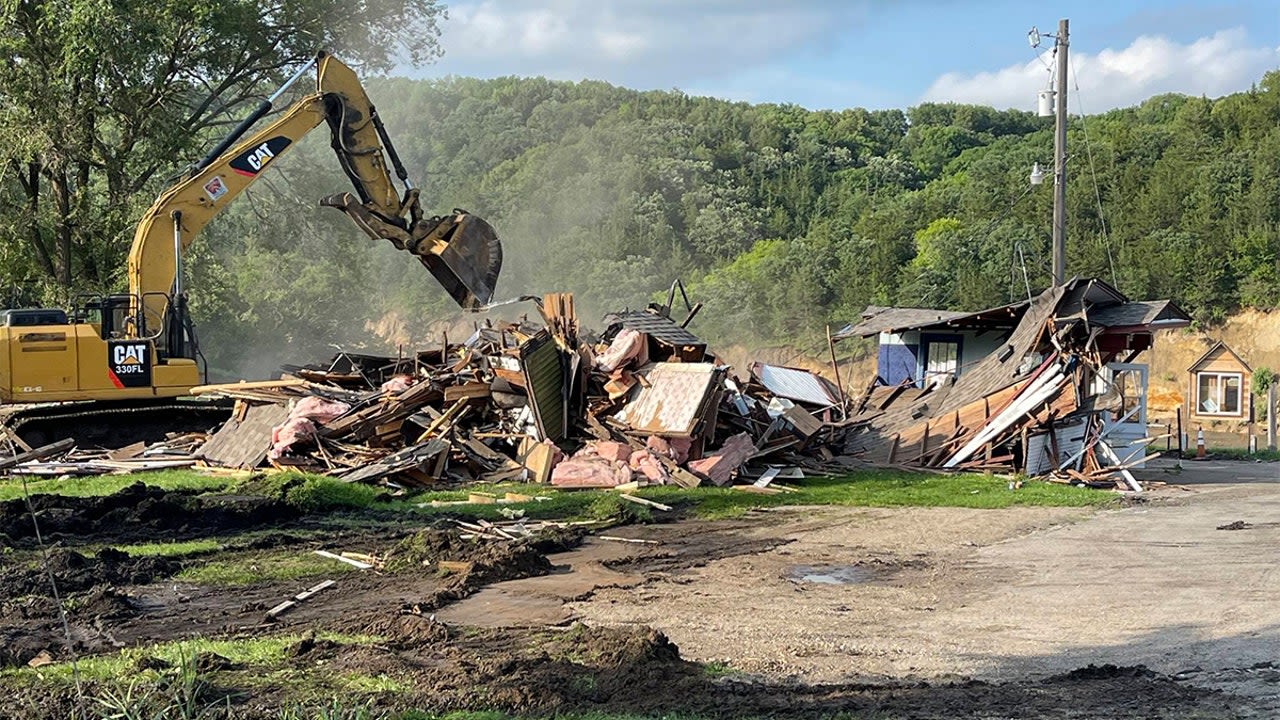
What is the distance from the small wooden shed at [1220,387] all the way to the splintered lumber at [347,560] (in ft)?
104

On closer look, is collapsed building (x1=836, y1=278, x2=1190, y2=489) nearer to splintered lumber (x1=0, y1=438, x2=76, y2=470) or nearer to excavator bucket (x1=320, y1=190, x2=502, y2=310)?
excavator bucket (x1=320, y1=190, x2=502, y2=310)

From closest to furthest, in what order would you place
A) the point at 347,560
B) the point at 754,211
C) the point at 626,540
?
1. the point at 347,560
2. the point at 626,540
3. the point at 754,211

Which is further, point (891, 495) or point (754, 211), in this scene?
point (754, 211)

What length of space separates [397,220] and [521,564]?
11.3 metres

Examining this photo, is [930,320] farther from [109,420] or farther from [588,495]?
[109,420]

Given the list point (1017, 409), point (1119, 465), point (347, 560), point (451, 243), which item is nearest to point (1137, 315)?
point (1017, 409)

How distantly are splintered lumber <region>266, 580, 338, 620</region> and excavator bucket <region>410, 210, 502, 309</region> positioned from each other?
10.6 m

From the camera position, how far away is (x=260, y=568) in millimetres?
12102

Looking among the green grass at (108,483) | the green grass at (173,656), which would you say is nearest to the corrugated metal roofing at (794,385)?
the green grass at (108,483)

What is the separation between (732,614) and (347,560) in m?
4.10

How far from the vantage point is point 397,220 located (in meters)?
21.9

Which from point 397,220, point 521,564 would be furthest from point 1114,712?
point 397,220

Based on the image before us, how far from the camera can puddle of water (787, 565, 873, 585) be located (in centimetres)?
1191

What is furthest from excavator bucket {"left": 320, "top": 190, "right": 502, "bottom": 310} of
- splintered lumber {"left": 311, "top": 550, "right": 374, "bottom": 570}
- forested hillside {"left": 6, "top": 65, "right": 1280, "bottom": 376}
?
forested hillside {"left": 6, "top": 65, "right": 1280, "bottom": 376}
